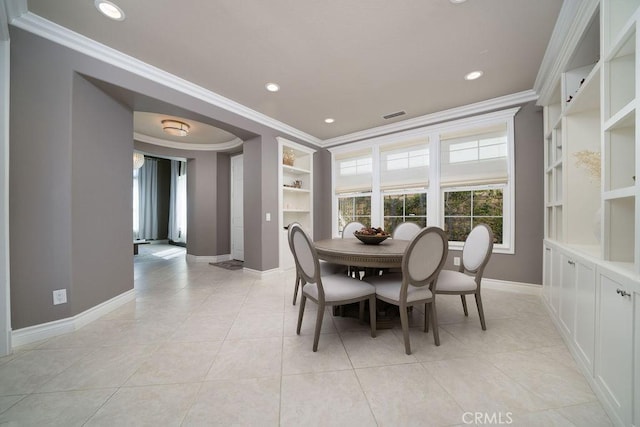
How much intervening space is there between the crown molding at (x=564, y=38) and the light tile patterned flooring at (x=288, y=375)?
2.36 m

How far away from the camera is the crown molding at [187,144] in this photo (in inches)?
177

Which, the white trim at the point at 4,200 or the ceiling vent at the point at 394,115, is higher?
the ceiling vent at the point at 394,115

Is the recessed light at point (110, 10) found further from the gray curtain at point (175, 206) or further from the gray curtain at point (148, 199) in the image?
the gray curtain at point (148, 199)

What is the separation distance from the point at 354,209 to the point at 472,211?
199 cm

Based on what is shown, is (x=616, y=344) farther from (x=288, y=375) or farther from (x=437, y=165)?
(x=437, y=165)

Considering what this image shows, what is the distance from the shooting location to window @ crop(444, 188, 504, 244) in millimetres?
3252

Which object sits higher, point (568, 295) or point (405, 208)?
point (405, 208)

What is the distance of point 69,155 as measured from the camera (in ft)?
6.52

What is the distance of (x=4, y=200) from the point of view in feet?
5.32

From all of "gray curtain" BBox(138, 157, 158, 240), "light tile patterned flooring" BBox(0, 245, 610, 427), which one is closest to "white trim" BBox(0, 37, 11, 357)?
"light tile patterned flooring" BBox(0, 245, 610, 427)

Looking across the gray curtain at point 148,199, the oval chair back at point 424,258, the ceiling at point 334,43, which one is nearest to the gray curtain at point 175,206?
the gray curtain at point 148,199

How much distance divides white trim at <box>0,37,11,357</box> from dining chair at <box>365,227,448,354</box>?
274 cm

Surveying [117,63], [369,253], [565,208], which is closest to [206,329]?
[369,253]

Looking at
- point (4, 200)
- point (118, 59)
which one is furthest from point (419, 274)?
point (118, 59)
